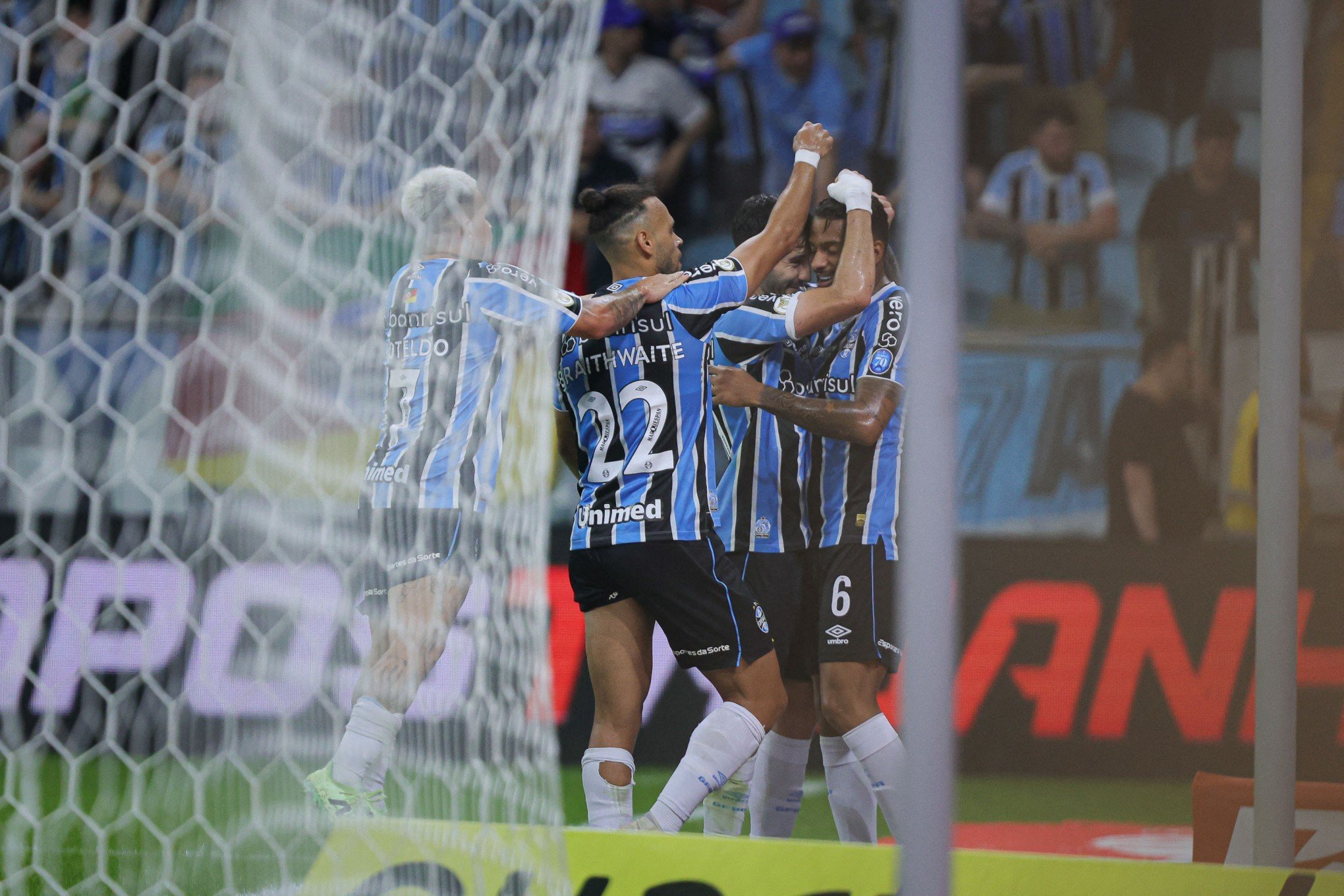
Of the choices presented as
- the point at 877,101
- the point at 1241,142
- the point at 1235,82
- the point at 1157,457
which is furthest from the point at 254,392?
the point at 1235,82

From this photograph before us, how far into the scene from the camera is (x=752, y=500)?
3225mm

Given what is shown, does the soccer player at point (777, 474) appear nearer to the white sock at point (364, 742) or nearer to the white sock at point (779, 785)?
the white sock at point (779, 785)

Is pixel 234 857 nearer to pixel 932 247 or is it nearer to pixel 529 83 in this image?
pixel 529 83

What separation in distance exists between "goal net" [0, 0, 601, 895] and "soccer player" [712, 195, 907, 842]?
0.65m

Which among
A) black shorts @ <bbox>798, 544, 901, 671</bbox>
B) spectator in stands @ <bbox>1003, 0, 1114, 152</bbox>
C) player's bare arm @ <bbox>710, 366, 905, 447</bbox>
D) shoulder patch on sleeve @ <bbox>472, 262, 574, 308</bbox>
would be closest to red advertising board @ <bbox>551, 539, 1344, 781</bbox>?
black shorts @ <bbox>798, 544, 901, 671</bbox>

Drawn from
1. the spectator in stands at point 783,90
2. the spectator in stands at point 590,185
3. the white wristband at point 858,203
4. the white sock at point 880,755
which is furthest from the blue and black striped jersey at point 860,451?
the spectator in stands at point 783,90

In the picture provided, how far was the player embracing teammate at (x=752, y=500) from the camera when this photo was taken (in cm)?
272

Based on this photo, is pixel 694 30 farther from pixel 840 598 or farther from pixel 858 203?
pixel 840 598

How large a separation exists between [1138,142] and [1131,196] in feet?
0.91

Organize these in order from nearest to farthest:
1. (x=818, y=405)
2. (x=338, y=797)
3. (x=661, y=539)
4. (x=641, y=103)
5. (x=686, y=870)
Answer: (x=686, y=870) → (x=338, y=797) → (x=661, y=539) → (x=818, y=405) → (x=641, y=103)

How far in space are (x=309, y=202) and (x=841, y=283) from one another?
1.15m

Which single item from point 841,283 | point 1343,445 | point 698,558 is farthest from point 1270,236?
point 1343,445

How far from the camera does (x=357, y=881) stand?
6.70 feet

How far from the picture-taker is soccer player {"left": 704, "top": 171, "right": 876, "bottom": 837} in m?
2.93
